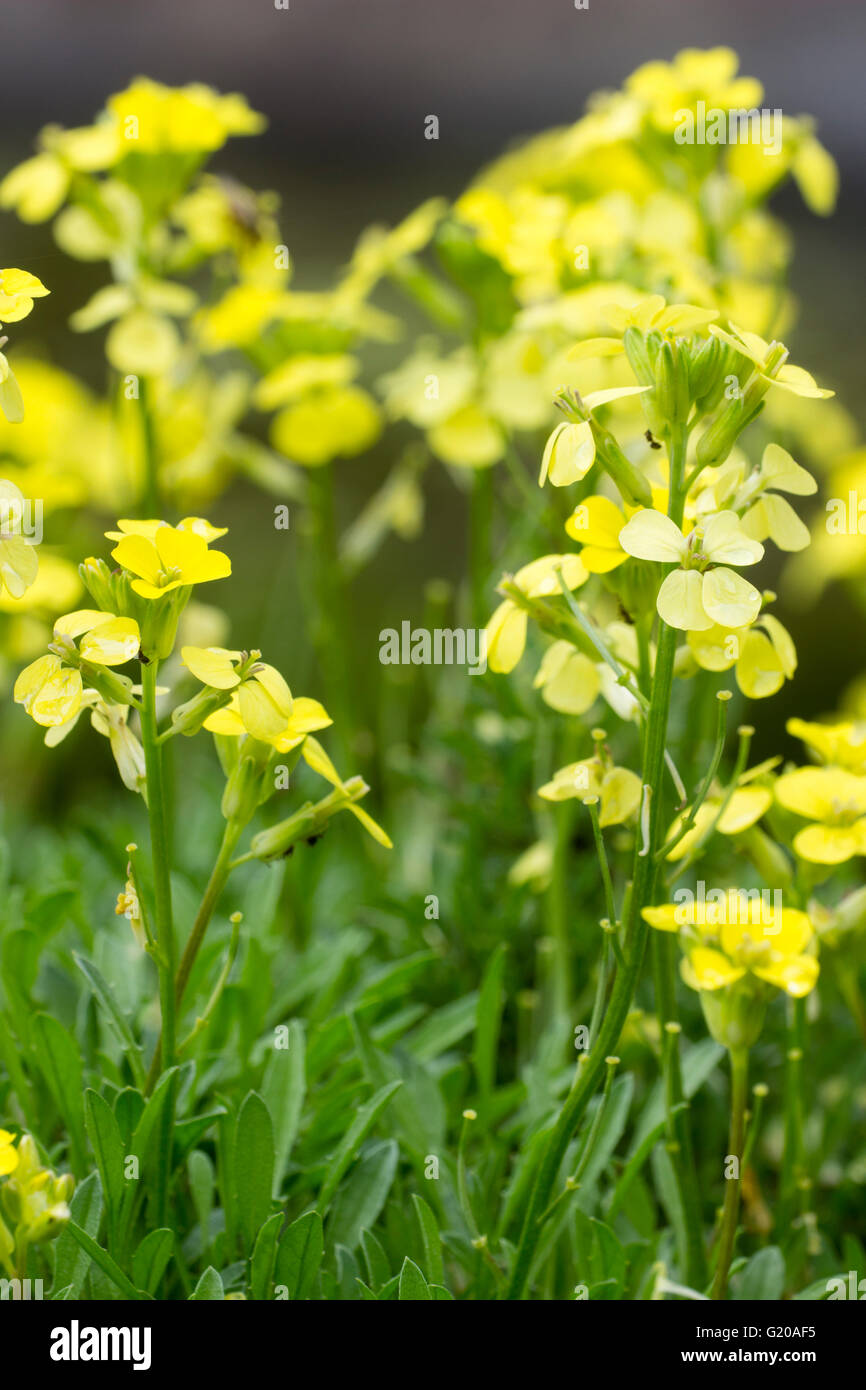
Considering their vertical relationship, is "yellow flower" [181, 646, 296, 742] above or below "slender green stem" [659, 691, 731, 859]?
above

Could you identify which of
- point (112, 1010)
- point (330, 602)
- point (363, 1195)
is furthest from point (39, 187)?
point (363, 1195)

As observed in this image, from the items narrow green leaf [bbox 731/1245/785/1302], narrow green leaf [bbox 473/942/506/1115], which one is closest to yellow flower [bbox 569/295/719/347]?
narrow green leaf [bbox 473/942/506/1115]

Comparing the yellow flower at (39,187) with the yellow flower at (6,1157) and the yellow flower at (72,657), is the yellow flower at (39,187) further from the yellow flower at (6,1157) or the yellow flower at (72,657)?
the yellow flower at (6,1157)

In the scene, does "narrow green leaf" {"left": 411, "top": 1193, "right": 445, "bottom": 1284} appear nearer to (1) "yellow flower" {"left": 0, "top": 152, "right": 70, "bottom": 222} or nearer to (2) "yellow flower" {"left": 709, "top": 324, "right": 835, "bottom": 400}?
(2) "yellow flower" {"left": 709, "top": 324, "right": 835, "bottom": 400}

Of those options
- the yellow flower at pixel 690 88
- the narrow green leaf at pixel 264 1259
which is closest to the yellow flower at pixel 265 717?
the narrow green leaf at pixel 264 1259

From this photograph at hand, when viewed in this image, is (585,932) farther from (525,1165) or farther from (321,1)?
(321,1)
